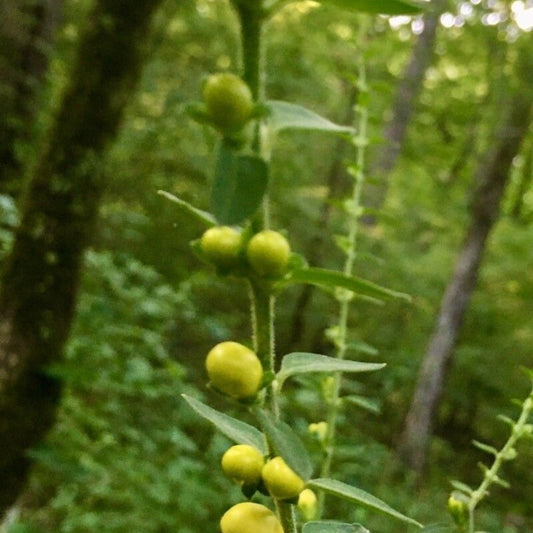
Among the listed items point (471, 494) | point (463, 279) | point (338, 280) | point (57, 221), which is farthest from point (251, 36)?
point (463, 279)

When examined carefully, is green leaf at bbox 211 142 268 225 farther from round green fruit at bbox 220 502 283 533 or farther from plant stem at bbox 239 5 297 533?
round green fruit at bbox 220 502 283 533

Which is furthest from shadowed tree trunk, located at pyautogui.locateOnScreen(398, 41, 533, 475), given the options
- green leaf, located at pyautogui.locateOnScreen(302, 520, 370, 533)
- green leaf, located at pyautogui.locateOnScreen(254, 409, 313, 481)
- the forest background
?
green leaf, located at pyautogui.locateOnScreen(254, 409, 313, 481)

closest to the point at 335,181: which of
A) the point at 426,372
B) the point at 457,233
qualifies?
the point at 426,372

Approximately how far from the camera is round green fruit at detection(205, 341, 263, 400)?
0.41 meters

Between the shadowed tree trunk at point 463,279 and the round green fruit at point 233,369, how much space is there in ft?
21.1

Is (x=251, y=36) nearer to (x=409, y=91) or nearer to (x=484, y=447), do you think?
(x=484, y=447)

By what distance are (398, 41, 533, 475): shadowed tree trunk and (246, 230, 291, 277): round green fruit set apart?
6.44m

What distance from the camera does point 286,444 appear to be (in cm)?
41

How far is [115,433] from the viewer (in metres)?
3.76

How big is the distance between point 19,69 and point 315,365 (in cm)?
397

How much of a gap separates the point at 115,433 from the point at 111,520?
59 cm

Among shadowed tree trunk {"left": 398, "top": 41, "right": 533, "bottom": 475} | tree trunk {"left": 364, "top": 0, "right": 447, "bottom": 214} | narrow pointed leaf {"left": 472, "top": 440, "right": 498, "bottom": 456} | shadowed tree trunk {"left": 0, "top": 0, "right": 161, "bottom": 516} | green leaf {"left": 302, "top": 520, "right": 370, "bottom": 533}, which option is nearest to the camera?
green leaf {"left": 302, "top": 520, "right": 370, "bottom": 533}

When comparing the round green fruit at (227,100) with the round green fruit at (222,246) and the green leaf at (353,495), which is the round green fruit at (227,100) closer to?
the round green fruit at (222,246)

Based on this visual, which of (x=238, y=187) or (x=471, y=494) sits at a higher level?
(x=238, y=187)
